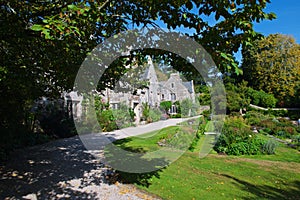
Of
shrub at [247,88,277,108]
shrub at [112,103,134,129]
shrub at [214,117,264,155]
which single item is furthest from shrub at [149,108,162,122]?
shrub at [247,88,277,108]

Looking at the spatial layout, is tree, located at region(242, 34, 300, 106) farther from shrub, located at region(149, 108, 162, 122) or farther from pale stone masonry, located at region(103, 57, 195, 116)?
pale stone masonry, located at region(103, 57, 195, 116)

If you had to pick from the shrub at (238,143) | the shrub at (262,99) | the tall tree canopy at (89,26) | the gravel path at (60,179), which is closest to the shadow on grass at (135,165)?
the gravel path at (60,179)

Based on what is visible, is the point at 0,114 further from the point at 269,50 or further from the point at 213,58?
the point at 269,50

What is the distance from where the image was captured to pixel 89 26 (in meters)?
3.61

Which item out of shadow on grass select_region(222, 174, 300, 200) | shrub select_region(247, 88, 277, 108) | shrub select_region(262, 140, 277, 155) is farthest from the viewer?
shrub select_region(247, 88, 277, 108)

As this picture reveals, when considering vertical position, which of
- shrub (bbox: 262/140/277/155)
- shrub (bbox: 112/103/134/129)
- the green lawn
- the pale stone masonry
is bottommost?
the green lawn

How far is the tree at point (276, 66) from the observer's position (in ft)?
94.2

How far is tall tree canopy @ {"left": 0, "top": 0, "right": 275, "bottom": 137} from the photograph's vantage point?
247 centimetres

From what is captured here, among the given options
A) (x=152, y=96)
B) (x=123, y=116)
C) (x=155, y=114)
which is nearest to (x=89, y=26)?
(x=152, y=96)

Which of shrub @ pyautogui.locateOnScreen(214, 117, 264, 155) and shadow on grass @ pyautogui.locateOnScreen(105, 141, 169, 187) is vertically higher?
shrub @ pyautogui.locateOnScreen(214, 117, 264, 155)

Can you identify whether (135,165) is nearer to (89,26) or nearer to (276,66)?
(89,26)

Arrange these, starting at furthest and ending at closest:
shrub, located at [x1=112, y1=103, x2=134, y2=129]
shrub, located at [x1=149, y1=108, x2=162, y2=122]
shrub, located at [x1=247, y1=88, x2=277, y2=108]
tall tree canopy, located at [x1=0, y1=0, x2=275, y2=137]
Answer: shrub, located at [x1=247, y1=88, x2=277, y2=108] → shrub, located at [x1=149, y1=108, x2=162, y2=122] → shrub, located at [x1=112, y1=103, x2=134, y2=129] → tall tree canopy, located at [x1=0, y1=0, x2=275, y2=137]

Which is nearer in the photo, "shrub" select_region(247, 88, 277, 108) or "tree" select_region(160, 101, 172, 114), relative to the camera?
"tree" select_region(160, 101, 172, 114)

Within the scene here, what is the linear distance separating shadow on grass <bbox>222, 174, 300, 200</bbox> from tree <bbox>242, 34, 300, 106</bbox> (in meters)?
26.6
